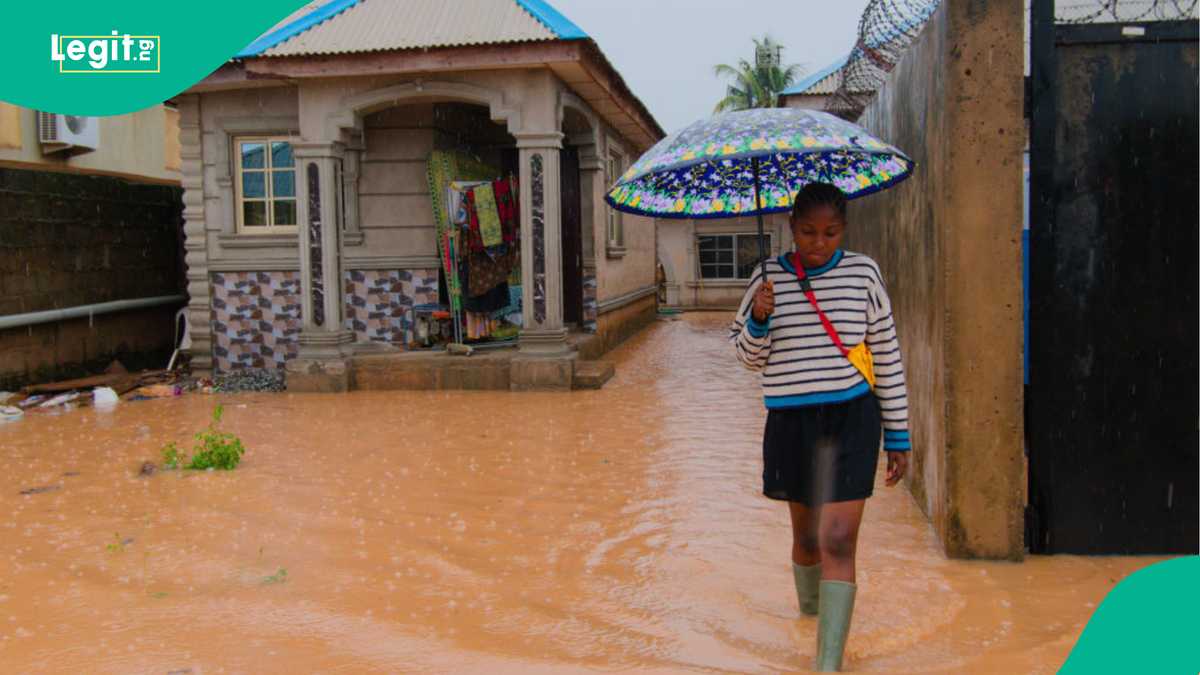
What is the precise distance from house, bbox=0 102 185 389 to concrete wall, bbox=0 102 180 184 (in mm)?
22

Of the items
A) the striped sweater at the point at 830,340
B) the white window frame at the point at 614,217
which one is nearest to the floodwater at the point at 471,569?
the striped sweater at the point at 830,340

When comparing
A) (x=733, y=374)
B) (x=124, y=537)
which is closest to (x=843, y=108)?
(x=733, y=374)

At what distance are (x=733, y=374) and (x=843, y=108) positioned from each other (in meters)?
3.54

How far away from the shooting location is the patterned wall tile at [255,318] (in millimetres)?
13148

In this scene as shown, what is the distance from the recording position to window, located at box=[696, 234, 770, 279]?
2586 cm

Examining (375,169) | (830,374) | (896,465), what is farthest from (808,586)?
(375,169)

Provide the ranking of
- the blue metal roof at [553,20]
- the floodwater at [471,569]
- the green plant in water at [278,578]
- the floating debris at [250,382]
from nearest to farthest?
the floodwater at [471,569], the green plant in water at [278,578], the blue metal roof at [553,20], the floating debris at [250,382]

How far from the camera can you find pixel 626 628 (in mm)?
4176

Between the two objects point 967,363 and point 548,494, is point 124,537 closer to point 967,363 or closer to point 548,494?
point 548,494

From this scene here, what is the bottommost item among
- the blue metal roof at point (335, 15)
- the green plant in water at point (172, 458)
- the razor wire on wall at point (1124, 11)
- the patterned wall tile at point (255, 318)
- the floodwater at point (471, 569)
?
the floodwater at point (471, 569)

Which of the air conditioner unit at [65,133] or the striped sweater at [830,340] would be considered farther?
the air conditioner unit at [65,133]

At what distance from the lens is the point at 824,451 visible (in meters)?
3.71

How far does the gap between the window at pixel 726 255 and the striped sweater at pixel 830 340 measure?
2213cm

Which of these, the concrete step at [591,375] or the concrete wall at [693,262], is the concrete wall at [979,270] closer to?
the concrete step at [591,375]
